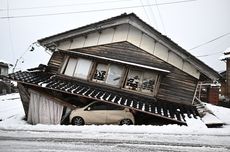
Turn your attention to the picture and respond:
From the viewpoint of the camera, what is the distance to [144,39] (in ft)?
49.0

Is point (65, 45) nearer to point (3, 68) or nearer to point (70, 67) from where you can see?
point (70, 67)

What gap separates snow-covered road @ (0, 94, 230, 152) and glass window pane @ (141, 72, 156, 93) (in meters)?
3.64

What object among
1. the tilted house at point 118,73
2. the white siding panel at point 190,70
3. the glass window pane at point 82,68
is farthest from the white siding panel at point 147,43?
the glass window pane at point 82,68

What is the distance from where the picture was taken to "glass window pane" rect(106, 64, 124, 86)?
14.9 meters

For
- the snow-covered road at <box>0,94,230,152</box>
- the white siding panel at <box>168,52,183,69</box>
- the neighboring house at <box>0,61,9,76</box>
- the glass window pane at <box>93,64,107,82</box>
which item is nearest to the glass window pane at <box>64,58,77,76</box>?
the glass window pane at <box>93,64,107,82</box>

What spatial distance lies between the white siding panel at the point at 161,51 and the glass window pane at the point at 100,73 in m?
3.43

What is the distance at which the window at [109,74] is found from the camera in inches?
585

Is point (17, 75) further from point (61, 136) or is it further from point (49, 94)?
point (61, 136)

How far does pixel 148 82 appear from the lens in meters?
14.7

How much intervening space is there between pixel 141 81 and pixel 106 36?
149 inches

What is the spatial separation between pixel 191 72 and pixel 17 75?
10834 mm

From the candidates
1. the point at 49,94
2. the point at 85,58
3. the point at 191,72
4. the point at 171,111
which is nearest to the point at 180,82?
the point at 191,72

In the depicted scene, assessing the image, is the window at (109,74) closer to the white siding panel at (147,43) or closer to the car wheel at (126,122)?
the white siding panel at (147,43)

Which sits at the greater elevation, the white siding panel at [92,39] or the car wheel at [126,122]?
the white siding panel at [92,39]
